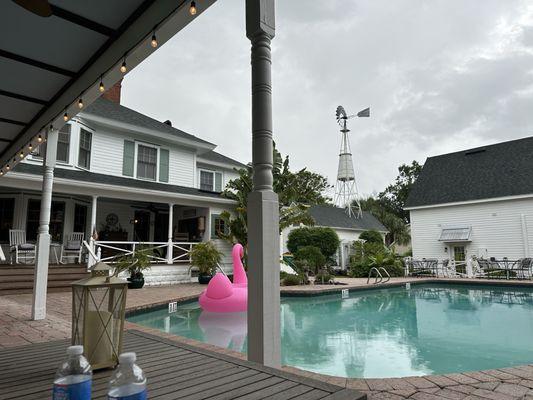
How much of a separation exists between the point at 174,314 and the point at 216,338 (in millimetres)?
2431

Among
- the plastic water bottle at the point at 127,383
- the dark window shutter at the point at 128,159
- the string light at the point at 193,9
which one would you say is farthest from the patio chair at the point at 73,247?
the plastic water bottle at the point at 127,383

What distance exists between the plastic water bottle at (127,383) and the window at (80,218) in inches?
573

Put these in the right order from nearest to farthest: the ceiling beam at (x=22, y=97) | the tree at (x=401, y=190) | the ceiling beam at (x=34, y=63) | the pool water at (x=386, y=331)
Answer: the ceiling beam at (x=34, y=63) → the ceiling beam at (x=22, y=97) → the pool water at (x=386, y=331) → the tree at (x=401, y=190)

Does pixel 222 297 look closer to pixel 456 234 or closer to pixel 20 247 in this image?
pixel 20 247

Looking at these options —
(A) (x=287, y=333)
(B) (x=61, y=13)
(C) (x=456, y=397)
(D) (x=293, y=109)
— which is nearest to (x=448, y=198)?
(D) (x=293, y=109)

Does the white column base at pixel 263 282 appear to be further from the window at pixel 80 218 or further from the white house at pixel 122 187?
the window at pixel 80 218

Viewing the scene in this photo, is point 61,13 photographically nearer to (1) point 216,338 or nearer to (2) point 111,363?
(2) point 111,363

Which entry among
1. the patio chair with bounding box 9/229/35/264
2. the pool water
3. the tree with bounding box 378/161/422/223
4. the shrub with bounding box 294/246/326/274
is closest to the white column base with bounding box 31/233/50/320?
the pool water

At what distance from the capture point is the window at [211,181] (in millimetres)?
18281

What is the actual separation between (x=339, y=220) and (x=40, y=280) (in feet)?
71.9

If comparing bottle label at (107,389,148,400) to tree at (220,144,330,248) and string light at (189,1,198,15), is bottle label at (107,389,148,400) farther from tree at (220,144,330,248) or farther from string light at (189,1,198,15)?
tree at (220,144,330,248)

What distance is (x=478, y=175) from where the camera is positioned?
21.8 meters

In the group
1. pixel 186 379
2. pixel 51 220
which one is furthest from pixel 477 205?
pixel 186 379

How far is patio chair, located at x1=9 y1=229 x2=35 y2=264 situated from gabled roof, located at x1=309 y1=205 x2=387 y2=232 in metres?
16.0
